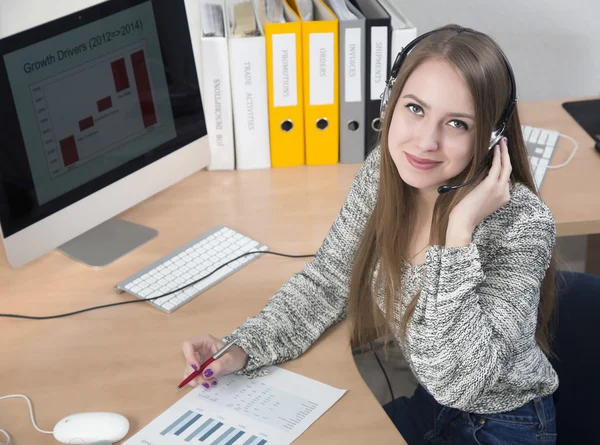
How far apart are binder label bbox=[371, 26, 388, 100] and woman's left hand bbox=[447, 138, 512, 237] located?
628 mm

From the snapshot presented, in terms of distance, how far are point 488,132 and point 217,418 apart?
575mm

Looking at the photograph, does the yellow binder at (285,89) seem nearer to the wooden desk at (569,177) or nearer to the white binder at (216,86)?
the white binder at (216,86)

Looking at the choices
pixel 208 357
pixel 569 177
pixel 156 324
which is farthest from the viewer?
pixel 569 177

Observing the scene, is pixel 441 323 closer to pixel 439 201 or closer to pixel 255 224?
pixel 439 201

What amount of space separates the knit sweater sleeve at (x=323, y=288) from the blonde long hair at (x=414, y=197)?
0.11 ft

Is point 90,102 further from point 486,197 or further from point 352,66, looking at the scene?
point 486,197

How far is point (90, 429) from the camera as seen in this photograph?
1.13 meters

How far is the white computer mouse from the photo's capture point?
1127 millimetres

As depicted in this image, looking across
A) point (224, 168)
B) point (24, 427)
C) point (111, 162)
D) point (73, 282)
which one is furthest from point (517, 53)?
point (24, 427)

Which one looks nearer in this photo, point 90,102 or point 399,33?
point 90,102

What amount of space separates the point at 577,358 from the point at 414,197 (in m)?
0.38

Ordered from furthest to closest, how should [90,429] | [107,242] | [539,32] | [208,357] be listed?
[539,32], [107,242], [208,357], [90,429]

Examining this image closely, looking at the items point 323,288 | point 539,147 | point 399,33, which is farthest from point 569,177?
point 323,288

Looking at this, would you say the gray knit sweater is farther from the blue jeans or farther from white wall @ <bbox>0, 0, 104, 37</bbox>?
white wall @ <bbox>0, 0, 104, 37</bbox>
